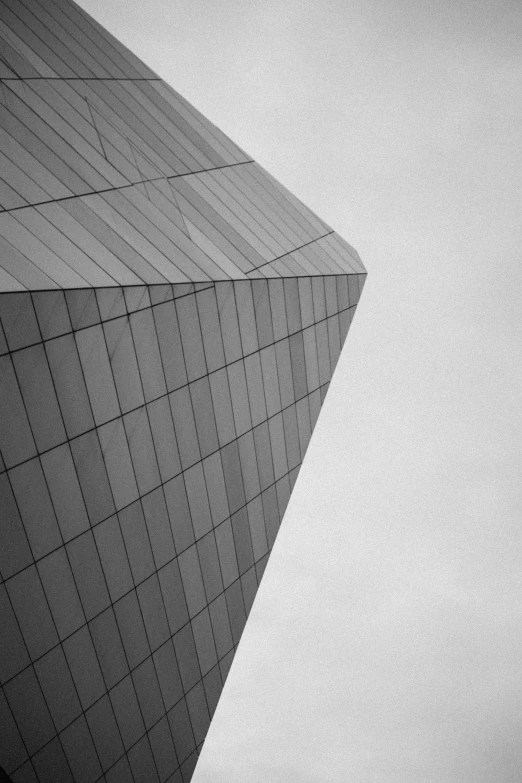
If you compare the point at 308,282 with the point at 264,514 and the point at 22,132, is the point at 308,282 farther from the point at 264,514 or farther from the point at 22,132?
A: the point at 22,132

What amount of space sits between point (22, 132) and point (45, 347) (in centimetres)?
760

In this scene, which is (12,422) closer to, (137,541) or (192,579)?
(137,541)

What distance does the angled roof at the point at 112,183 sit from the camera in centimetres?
1681

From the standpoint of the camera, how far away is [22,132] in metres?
19.3

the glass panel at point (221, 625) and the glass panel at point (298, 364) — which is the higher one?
the glass panel at point (298, 364)

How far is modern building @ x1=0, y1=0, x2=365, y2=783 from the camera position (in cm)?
1616

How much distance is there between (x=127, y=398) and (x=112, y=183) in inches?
291

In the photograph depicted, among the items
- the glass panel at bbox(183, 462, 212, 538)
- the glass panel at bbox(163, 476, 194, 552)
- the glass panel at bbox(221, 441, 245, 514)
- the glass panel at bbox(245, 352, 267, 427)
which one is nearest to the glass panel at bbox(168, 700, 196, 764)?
the glass panel at bbox(163, 476, 194, 552)

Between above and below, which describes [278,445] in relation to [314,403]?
below

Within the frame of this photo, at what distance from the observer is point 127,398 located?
19000 mm

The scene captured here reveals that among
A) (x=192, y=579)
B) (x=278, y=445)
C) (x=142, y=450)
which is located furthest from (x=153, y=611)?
(x=278, y=445)

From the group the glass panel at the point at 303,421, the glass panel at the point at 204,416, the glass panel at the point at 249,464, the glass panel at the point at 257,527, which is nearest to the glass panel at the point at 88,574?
the glass panel at the point at 204,416

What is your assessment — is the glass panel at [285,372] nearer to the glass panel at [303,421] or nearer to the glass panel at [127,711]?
the glass panel at [303,421]

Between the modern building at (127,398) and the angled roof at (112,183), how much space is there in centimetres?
10
